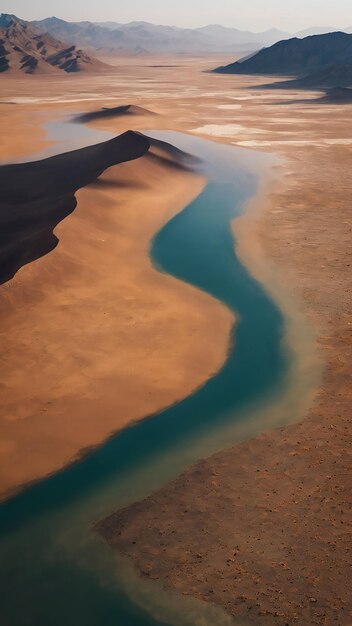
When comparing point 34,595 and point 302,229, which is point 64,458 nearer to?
point 34,595

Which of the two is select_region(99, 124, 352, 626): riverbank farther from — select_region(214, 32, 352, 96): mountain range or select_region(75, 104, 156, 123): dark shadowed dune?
select_region(214, 32, 352, 96): mountain range

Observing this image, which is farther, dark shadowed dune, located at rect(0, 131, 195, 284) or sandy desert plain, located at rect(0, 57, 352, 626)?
dark shadowed dune, located at rect(0, 131, 195, 284)

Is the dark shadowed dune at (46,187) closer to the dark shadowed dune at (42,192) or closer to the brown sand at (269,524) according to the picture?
the dark shadowed dune at (42,192)

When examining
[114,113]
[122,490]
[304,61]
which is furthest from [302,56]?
[122,490]

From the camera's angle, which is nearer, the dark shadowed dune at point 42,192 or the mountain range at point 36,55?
the dark shadowed dune at point 42,192

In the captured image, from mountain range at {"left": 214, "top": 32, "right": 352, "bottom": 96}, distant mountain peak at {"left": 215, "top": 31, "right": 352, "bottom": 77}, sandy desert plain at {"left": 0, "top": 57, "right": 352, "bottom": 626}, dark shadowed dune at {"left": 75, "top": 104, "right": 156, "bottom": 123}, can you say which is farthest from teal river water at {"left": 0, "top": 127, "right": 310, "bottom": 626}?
distant mountain peak at {"left": 215, "top": 31, "right": 352, "bottom": 77}

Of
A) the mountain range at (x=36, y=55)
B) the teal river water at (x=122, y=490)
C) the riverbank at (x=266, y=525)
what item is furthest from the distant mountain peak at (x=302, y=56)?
the riverbank at (x=266, y=525)
